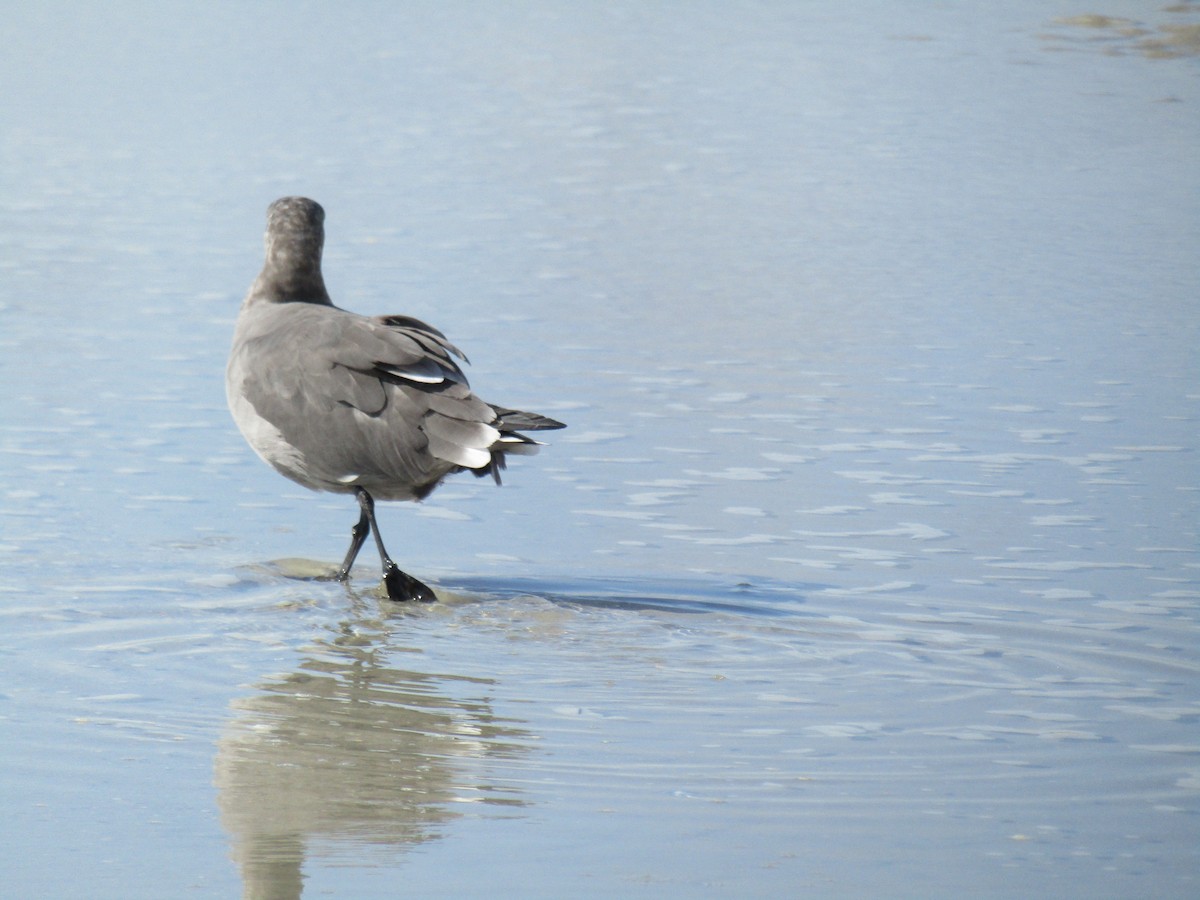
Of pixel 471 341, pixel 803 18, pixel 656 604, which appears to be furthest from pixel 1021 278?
pixel 803 18

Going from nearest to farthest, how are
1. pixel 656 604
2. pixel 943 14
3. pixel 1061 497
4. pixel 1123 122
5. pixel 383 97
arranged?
1. pixel 656 604
2. pixel 1061 497
3. pixel 1123 122
4. pixel 383 97
5. pixel 943 14

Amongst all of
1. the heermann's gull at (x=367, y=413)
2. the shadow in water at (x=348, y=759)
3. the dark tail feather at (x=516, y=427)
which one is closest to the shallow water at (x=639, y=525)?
the shadow in water at (x=348, y=759)

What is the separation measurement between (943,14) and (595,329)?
15122 millimetres

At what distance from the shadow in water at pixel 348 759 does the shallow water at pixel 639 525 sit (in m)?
0.02

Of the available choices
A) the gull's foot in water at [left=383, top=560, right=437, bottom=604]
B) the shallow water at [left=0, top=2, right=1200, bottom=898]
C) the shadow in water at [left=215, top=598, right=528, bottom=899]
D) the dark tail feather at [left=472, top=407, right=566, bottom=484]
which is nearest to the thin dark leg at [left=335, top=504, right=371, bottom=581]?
the shallow water at [left=0, top=2, right=1200, bottom=898]

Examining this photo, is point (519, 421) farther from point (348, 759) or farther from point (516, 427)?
point (348, 759)

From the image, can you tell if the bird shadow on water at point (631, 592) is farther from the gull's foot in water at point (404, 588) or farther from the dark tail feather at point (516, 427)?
the dark tail feather at point (516, 427)

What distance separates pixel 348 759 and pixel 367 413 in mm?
2038

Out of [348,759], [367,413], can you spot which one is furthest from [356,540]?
[348,759]

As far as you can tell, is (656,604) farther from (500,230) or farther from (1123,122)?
(1123,122)

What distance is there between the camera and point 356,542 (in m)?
7.15

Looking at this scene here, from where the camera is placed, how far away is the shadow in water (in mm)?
4484

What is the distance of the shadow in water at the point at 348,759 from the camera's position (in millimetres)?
4484

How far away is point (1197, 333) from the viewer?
1059cm
